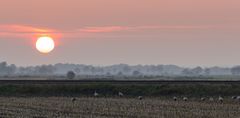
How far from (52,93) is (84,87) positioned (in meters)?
3.54

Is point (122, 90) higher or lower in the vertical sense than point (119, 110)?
higher

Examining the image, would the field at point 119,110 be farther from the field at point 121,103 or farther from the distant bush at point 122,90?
the distant bush at point 122,90

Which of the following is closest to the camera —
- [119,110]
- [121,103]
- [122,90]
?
[119,110]

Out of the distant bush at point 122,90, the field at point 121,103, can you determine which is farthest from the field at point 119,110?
the distant bush at point 122,90

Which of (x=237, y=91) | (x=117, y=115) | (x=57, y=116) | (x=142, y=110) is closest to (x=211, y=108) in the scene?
(x=142, y=110)

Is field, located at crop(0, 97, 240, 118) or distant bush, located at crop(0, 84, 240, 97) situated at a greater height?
distant bush, located at crop(0, 84, 240, 97)

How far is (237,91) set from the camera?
53.8 meters

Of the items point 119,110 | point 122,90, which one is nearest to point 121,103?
point 119,110

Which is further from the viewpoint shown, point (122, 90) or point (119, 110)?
point (122, 90)

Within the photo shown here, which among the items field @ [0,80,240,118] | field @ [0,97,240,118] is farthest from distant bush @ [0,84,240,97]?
field @ [0,97,240,118]

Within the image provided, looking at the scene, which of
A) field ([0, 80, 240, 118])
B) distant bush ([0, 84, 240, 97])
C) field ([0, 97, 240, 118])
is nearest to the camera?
field ([0, 97, 240, 118])

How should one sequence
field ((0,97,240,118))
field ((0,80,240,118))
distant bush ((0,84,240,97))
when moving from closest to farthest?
field ((0,97,240,118)) → field ((0,80,240,118)) → distant bush ((0,84,240,97))

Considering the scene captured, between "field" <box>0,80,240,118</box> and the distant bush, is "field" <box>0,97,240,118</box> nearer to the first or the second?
A: "field" <box>0,80,240,118</box>

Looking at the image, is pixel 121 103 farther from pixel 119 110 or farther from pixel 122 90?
pixel 122 90
